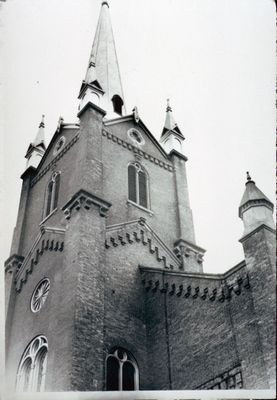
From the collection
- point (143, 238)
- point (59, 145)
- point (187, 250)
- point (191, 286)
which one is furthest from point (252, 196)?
point (59, 145)

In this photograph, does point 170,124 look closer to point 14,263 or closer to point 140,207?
point 140,207

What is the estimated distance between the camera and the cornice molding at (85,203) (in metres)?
18.5

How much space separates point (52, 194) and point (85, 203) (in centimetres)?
505

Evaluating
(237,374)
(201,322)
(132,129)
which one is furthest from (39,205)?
(237,374)

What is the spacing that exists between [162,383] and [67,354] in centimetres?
311

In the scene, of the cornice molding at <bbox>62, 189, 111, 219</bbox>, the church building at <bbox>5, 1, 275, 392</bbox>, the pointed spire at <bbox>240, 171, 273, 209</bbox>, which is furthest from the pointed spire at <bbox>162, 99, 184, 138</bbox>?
the pointed spire at <bbox>240, 171, 273, 209</bbox>

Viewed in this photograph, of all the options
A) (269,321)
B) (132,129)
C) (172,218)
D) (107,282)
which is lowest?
(269,321)

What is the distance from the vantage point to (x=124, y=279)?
1831 cm

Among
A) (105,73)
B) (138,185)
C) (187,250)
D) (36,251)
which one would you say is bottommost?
(36,251)

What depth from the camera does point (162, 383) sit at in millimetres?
→ 15945

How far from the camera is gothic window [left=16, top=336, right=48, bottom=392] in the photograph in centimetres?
1666

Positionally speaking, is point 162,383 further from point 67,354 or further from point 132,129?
point 132,129

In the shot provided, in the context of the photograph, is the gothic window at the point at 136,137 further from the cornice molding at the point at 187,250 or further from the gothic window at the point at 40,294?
the gothic window at the point at 40,294

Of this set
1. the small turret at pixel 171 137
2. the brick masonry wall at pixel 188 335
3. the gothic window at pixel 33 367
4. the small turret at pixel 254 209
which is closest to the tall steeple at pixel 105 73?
the small turret at pixel 171 137
